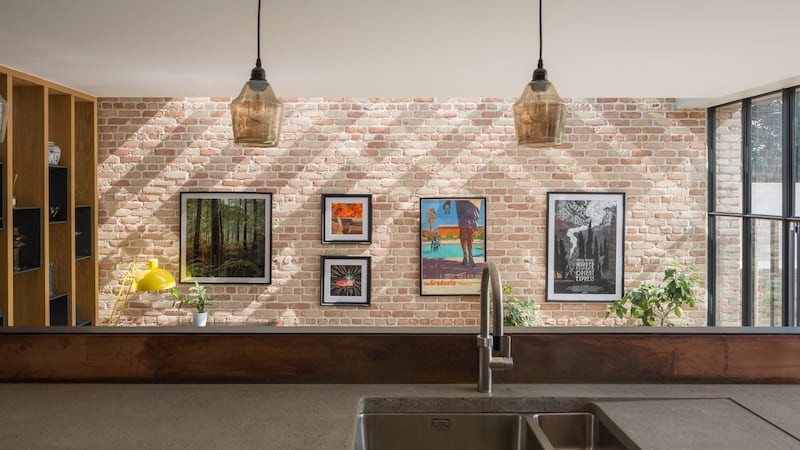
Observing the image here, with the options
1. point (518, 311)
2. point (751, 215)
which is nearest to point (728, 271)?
point (751, 215)

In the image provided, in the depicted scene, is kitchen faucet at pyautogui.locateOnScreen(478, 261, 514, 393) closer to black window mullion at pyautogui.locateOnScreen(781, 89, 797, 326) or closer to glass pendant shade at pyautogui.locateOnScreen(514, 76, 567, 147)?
glass pendant shade at pyautogui.locateOnScreen(514, 76, 567, 147)

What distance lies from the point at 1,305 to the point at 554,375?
330cm

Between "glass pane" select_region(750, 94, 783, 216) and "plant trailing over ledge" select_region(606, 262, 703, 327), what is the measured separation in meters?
0.82

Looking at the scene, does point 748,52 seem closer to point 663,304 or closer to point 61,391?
point 663,304

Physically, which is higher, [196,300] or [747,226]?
[747,226]

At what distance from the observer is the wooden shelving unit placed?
378 centimetres

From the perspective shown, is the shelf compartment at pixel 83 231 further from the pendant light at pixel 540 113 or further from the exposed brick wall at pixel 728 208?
the exposed brick wall at pixel 728 208

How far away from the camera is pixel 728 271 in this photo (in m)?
5.02

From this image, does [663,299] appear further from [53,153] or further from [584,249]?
[53,153]

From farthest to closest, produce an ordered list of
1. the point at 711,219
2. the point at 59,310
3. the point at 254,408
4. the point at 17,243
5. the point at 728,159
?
the point at 711,219, the point at 728,159, the point at 59,310, the point at 17,243, the point at 254,408

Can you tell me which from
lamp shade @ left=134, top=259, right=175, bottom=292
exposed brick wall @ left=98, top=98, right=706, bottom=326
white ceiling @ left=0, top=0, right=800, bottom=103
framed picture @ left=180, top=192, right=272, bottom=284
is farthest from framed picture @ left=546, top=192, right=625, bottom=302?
lamp shade @ left=134, top=259, right=175, bottom=292

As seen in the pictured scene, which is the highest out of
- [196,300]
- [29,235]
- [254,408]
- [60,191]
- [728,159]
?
[728,159]

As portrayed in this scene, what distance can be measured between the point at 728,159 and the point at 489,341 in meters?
4.11

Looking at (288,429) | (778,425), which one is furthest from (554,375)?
(288,429)
